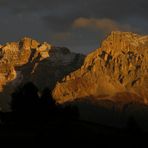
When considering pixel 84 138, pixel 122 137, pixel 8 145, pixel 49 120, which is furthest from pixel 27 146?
pixel 49 120

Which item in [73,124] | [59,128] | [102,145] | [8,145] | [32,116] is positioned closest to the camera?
[8,145]

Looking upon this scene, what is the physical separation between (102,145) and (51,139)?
469 inches

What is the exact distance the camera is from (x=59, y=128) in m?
164

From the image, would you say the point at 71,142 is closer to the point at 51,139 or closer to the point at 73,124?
the point at 51,139

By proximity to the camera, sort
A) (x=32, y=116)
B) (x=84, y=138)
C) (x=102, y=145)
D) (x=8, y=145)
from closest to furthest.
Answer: (x=8, y=145), (x=102, y=145), (x=84, y=138), (x=32, y=116)

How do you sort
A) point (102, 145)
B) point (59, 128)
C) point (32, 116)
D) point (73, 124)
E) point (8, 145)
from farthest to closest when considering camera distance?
point (32, 116) < point (73, 124) < point (59, 128) < point (102, 145) < point (8, 145)

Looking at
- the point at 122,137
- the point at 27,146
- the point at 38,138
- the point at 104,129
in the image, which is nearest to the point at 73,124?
the point at 104,129

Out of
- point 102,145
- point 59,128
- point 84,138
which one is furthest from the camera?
point 59,128

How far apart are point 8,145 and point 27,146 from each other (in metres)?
4.00

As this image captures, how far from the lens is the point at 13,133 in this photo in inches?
5979

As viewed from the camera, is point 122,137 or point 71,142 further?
point 122,137

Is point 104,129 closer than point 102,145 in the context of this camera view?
No

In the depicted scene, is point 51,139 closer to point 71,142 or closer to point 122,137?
point 71,142

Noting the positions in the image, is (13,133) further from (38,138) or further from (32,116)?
(32,116)
